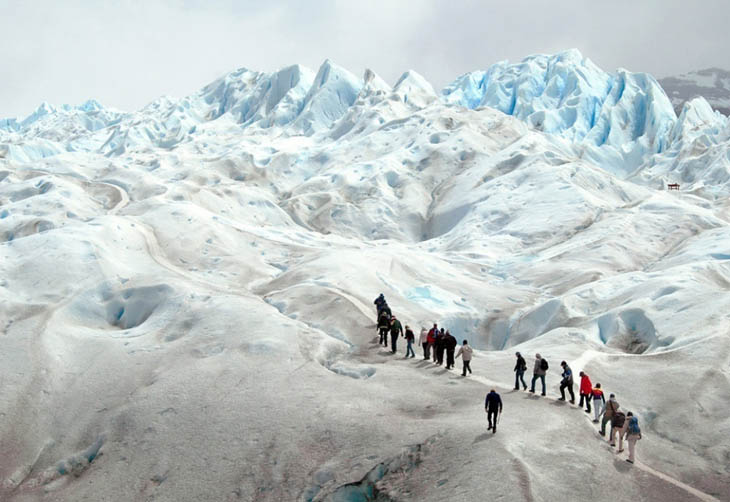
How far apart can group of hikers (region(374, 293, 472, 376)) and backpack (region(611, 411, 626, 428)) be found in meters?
6.17

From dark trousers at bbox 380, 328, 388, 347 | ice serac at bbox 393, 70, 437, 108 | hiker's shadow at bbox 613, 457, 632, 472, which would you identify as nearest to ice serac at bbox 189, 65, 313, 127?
ice serac at bbox 393, 70, 437, 108

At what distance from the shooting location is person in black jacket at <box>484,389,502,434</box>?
16.3 meters

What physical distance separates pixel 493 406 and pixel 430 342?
7.43 meters

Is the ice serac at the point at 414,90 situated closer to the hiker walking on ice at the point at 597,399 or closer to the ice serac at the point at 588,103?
the ice serac at the point at 588,103

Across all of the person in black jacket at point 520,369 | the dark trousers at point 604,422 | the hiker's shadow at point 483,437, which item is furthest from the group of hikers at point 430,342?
the dark trousers at point 604,422

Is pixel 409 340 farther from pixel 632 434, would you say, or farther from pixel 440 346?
pixel 632 434

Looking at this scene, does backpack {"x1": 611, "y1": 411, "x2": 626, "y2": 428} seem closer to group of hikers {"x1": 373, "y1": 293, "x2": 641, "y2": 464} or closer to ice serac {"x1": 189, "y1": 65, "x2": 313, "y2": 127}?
group of hikers {"x1": 373, "y1": 293, "x2": 641, "y2": 464}

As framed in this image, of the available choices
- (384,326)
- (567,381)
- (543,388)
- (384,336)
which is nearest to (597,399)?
(567,381)

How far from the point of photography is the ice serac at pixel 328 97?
12636cm

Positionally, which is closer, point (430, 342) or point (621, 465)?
point (621, 465)

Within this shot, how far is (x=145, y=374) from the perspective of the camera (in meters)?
24.1

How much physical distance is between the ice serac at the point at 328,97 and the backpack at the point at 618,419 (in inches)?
4435

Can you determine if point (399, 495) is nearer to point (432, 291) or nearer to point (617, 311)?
point (617, 311)

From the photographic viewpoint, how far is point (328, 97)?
132000mm
